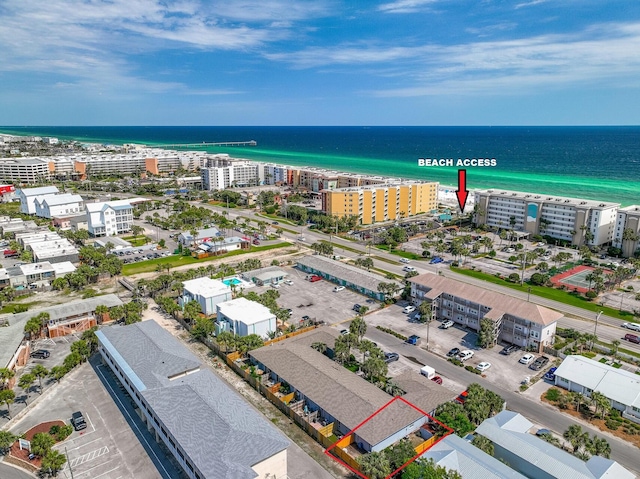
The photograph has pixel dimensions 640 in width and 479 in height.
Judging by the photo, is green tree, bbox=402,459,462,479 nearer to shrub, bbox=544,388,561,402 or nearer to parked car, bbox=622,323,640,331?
shrub, bbox=544,388,561,402

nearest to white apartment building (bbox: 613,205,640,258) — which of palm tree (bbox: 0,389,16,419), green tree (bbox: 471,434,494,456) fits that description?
green tree (bbox: 471,434,494,456)

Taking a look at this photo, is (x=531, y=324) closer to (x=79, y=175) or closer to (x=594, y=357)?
(x=594, y=357)

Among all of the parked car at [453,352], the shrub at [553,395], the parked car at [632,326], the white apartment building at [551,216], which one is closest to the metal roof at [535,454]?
the shrub at [553,395]

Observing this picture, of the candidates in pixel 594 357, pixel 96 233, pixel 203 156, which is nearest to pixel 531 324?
pixel 594 357

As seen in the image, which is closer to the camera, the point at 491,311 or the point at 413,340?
the point at 413,340

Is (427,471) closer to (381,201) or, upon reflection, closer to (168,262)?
(168,262)

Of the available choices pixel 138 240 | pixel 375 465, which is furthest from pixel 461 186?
pixel 375 465

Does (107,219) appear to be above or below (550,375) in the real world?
above
